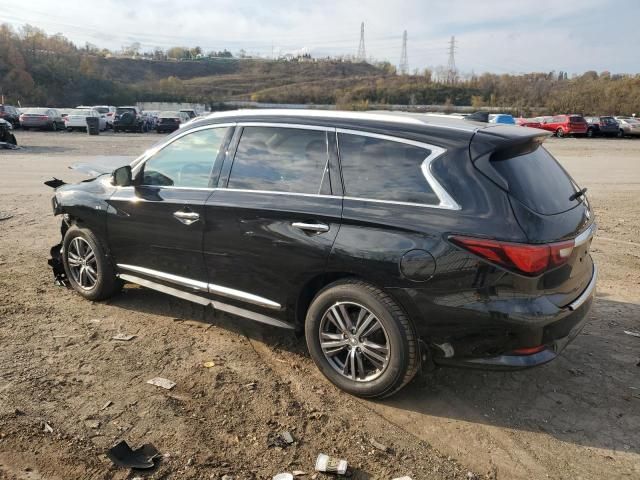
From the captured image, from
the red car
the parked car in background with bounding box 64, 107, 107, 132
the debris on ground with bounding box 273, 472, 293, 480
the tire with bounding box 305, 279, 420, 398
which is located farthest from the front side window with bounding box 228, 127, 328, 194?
the red car

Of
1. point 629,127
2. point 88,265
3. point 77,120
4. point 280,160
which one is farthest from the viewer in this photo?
point 629,127

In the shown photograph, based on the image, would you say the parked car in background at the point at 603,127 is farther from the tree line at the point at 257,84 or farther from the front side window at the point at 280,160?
the front side window at the point at 280,160

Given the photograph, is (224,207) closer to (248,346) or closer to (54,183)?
(248,346)

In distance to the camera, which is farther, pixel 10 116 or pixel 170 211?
pixel 10 116

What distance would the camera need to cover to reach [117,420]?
10.7ft

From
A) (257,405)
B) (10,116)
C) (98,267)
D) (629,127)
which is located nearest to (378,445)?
(257,405)

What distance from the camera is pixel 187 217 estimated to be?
4.12m

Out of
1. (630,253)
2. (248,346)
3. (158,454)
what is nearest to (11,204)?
(248,346)

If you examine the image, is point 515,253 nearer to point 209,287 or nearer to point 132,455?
point 209,287

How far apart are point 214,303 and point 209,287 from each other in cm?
14

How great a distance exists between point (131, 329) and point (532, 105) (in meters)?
75.9

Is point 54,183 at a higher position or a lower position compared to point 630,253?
higher

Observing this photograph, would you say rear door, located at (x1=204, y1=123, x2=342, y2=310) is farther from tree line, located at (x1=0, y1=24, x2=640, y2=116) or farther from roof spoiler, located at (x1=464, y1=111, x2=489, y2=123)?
tree line, located at (x1=0, y1=24, x2=640, y2=116)

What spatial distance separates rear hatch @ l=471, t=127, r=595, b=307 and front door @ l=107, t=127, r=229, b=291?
6.78 ft
